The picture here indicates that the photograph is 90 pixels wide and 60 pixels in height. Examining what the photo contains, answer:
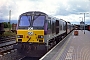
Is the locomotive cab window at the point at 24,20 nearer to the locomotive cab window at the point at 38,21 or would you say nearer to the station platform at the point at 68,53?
the locomotive cab window at the point at 38,21

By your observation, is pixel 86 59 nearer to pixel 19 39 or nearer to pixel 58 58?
pixel 58 58

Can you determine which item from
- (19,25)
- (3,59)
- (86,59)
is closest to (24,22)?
(19,25)

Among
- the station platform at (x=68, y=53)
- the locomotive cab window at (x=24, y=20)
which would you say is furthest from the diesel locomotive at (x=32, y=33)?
the station platform at (x=68, y=53)

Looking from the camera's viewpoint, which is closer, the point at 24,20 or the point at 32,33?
the point at 32,33

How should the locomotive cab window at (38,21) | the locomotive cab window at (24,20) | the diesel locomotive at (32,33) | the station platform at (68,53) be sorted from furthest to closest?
the locomotive cab window at (24,20), the locomotive cab window at (38,21), the diesel locomotive at (32,33), the station platform at (68,53)

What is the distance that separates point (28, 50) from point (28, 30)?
1.39 meters

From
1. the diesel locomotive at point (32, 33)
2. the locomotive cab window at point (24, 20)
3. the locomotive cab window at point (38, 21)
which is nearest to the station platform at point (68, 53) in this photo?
the diesel locomotive at point (32, 33)

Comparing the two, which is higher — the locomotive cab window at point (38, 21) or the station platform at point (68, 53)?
the locomotive cab window at point (38, 21)

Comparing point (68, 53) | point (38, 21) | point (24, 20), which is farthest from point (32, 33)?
point (68, 53)

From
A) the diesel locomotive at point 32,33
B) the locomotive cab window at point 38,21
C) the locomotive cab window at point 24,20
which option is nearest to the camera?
the diesel locomotive at point 32,33

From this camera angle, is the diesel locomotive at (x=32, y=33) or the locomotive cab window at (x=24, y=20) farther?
the locomotive cab window at (x=24, y=20)

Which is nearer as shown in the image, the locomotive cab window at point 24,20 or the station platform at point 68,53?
the station platform at point 68,53

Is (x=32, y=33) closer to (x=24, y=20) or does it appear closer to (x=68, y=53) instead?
(x=24, y=20)

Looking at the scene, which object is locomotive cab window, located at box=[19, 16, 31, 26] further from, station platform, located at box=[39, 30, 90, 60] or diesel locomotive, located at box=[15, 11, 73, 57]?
station platform, located at box=[39, 30, 90, 60]
